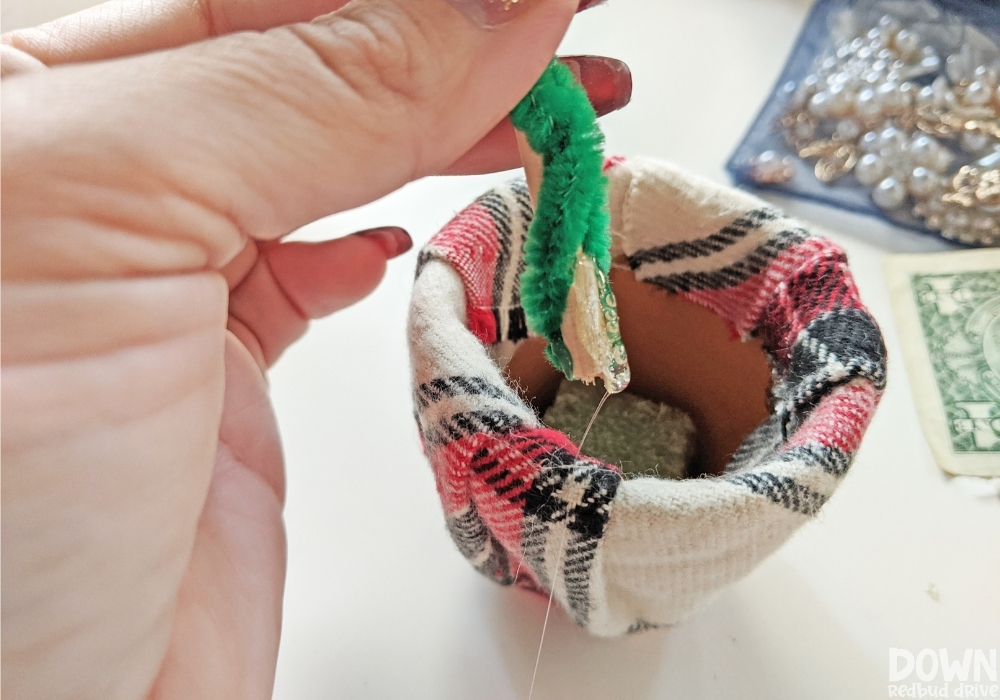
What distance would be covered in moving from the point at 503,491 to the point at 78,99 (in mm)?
184

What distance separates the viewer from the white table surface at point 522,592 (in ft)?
1.17

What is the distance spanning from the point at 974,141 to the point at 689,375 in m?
0.38

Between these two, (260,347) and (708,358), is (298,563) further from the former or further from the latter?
(708,358)

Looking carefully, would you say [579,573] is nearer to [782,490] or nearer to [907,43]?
[782,490]

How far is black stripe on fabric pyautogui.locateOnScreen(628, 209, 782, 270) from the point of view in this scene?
339 millimetres

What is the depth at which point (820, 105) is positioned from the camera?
2.01 ft

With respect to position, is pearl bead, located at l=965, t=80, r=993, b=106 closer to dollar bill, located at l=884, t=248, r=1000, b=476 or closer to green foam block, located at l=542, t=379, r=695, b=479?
dollar bill, located at l=884, t=248, r=1000, b=476

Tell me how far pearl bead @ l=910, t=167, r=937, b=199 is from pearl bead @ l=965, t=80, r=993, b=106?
10cm

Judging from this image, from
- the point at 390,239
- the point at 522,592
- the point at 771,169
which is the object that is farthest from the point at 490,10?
the point at 771,169

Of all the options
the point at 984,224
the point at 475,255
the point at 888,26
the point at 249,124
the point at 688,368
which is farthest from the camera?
the point at 888,26

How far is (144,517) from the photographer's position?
244 millimetres

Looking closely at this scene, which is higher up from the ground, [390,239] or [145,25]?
[145,25]

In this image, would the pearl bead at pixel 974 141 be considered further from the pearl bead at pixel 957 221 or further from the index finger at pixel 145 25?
the index finger at pixel 145 25

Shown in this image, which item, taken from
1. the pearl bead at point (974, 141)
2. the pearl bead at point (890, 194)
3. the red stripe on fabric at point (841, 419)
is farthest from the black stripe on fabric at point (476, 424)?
the pearl bead at point (974, 141)
